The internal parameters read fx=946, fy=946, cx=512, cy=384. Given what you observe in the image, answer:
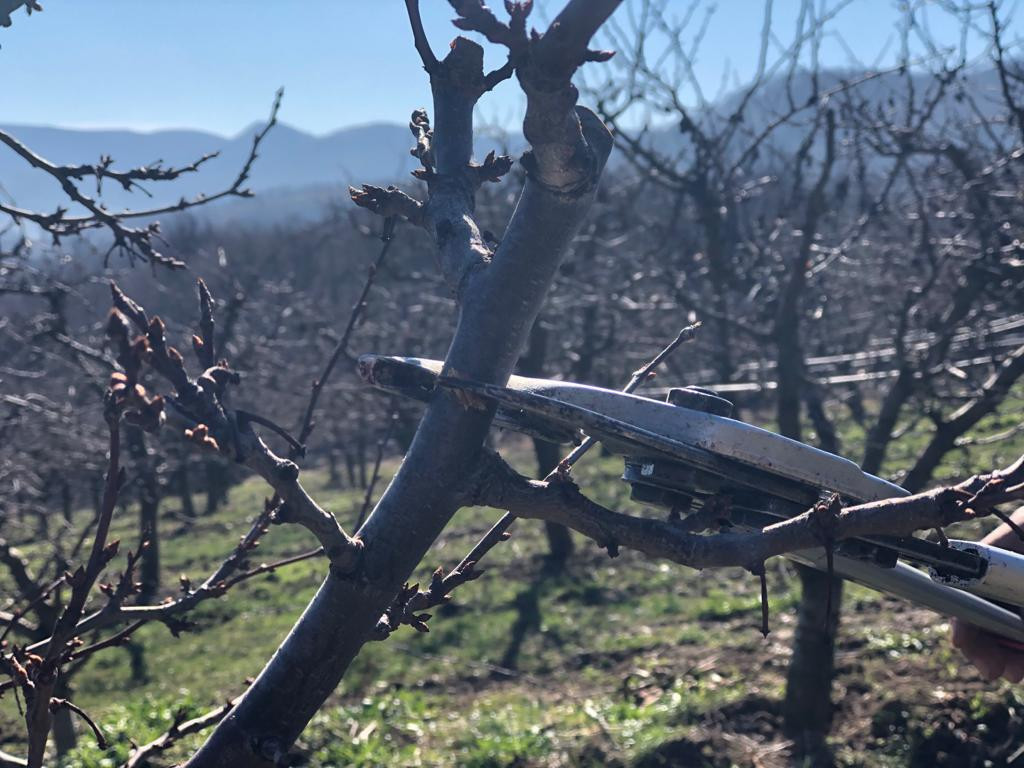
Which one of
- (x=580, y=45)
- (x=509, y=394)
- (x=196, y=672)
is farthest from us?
(x=196, y=672)

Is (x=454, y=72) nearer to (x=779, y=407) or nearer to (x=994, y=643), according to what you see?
(x=994, y=643)

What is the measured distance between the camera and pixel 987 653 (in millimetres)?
2580

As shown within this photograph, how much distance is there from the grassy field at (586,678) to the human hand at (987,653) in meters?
2.94

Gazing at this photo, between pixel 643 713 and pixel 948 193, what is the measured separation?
4479mm

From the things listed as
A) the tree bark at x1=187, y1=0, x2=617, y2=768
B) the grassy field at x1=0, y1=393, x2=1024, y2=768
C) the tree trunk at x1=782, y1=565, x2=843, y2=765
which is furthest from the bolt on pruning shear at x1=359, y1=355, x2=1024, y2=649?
the tree trunk at x1=782, y1=565, x2=843, y2=765

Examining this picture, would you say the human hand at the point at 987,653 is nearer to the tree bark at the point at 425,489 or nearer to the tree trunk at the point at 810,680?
the tree bark at the point at 425,489

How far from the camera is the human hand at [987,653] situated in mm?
2549

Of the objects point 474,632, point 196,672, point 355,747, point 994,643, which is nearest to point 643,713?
point 355,747

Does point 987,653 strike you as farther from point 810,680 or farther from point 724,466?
point 810,680

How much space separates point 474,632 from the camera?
29.9 feet

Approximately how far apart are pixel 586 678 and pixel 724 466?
6568 millimetres

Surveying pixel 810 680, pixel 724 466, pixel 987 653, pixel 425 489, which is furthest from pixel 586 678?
pixel 724 466

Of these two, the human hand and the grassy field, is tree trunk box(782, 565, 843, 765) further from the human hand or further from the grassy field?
the human hand

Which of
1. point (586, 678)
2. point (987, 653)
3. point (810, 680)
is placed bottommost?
point (586, 678)
